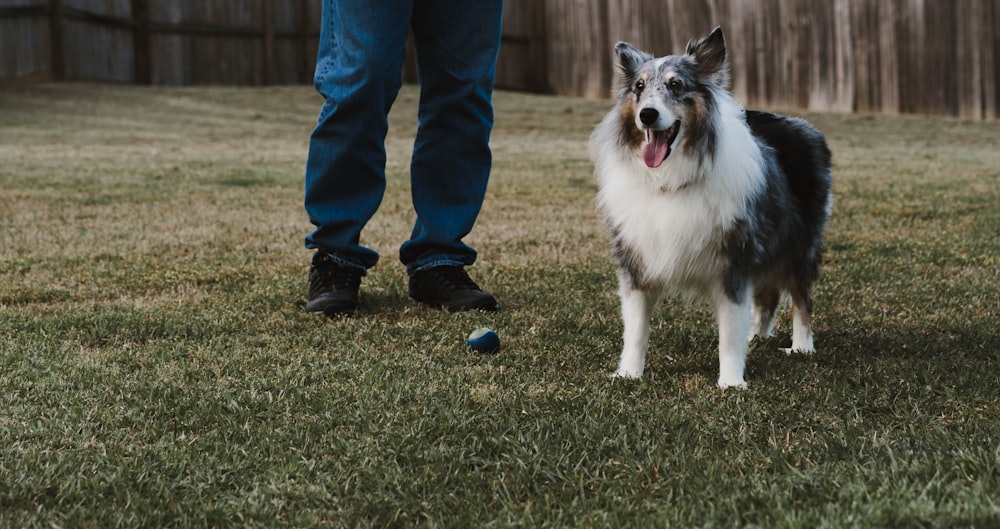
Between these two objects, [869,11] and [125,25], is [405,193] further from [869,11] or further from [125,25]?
[125,25]

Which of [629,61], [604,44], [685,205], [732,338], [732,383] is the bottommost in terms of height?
[732,383]

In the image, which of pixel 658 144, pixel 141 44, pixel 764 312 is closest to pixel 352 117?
pixel 658 144

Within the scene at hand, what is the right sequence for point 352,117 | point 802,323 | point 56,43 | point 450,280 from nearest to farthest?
point 802,323, point 352,117, point 450,280, point 56,43

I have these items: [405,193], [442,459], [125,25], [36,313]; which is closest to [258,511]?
[442,459]

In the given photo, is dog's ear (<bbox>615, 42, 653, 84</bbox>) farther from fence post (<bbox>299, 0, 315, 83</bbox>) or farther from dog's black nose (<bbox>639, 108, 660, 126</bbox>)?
fence post (<bbox>299, 0, 315, 83</bbox>)

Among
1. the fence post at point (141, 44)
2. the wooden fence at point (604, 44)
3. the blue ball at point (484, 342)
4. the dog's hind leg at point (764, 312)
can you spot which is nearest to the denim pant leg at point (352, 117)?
the blue ball at point (484, 342)

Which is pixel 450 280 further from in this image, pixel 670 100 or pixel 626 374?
pixel 670 100

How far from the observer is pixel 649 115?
277 cm

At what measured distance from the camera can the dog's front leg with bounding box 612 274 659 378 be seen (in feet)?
9.77

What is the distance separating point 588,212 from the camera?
656 cm

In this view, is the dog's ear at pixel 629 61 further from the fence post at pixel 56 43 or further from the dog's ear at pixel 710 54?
the fence post at pixel 56 43

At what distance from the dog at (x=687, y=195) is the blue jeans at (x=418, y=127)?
0.99m

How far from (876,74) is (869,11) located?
82 centimetres

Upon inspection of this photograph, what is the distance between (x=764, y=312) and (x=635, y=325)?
0.74 metres
